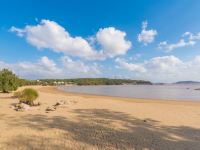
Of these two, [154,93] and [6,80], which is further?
[154,93]

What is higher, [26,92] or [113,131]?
[26,92]

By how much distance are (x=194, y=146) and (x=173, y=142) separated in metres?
0.69

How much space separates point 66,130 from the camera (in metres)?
7.71

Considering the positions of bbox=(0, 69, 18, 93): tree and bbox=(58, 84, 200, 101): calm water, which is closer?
bbox=(0, 69, 18, 93): tree

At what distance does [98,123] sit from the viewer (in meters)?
8.90

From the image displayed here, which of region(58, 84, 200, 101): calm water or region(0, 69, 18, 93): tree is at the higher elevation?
region(0, 69, 18, 93): tree

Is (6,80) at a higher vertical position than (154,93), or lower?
higher

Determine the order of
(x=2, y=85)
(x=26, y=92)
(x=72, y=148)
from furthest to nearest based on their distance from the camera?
(x=2, y=85), (x=26, y=92), (x=72, y=148)

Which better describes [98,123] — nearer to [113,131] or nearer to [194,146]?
[113,131]

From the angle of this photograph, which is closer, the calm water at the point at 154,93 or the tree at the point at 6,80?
the tree at the point at 6,80

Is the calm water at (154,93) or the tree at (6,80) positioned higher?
the tree at (6,80)

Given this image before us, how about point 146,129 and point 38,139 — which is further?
point 146,129

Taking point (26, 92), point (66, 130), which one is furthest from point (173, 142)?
point (26, 92)

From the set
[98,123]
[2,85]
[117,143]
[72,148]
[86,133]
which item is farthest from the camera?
[2,85]
